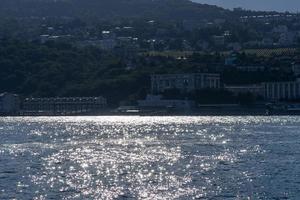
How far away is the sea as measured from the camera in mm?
33375

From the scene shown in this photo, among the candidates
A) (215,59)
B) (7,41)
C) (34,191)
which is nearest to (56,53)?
(7,41)

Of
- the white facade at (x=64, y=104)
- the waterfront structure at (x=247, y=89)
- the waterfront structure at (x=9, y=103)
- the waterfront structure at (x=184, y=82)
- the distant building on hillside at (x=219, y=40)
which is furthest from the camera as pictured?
the distant building on hillside at (x=219, y=40)

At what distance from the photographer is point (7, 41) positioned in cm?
14362

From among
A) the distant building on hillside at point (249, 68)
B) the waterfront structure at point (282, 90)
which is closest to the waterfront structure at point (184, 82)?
the waterfront structure at point (282, 90)

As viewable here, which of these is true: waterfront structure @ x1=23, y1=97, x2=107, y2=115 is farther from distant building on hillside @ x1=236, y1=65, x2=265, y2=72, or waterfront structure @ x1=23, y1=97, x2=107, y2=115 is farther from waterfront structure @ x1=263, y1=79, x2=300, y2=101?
distant building on hillside @ x1=236, y1=65, x2=265, y2=72

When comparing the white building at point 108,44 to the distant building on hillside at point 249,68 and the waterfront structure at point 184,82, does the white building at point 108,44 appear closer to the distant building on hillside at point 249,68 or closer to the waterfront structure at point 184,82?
the distant building on hillside at point 249,68

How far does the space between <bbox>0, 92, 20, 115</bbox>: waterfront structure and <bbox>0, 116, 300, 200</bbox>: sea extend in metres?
48.2

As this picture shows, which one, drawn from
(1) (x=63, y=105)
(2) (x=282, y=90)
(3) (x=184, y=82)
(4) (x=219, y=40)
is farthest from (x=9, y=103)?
(4) (x=219, y=40)

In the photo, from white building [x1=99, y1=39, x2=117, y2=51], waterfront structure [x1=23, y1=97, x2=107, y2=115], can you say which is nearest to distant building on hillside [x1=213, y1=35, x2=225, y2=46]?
white building [x1=99, y1=39, x2=117, y2=51]

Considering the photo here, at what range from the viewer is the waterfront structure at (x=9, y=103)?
365ft

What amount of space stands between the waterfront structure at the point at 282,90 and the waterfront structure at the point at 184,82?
4.75 meters

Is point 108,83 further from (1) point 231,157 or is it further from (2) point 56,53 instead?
(1) point 231,157

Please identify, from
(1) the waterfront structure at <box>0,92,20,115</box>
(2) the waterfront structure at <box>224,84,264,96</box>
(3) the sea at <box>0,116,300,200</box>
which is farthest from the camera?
(1) the waterfront structure at <box>0,92,20,115</box>

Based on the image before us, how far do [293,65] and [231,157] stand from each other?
82.7 metres
